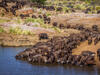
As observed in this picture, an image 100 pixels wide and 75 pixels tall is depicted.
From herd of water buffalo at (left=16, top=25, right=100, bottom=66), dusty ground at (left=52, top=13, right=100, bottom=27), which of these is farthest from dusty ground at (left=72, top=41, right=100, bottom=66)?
dusty ground at (left=52, top=13, right=100, bottom=27)

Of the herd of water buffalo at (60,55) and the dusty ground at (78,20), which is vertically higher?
the herd of water buffalo at (60,55)

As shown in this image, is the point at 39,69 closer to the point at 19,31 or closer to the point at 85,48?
the point at 85,48

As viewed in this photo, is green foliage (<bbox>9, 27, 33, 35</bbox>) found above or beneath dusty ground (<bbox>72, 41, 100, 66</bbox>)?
beneath

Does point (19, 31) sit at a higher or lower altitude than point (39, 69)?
lower

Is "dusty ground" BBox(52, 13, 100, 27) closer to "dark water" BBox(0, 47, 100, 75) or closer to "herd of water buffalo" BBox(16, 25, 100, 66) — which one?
"herd of water buffalo" BBox(16, 25, 100, 66)

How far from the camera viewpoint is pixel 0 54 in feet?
59.4

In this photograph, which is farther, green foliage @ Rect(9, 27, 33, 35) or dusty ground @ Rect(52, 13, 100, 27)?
dusty ground @ Rect(52, 13, 100, 27)

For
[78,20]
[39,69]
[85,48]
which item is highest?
[85,48]

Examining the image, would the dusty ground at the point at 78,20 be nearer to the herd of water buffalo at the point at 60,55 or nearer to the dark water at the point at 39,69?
the herd of water buffalo at the point at 60,55

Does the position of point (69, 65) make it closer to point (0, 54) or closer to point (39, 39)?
point (0, 54)

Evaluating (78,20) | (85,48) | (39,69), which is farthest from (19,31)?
(39,69)

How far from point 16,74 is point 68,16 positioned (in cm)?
2676

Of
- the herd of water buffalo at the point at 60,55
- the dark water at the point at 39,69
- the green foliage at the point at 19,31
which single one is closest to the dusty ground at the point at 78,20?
the green foliage at the point at 19,31

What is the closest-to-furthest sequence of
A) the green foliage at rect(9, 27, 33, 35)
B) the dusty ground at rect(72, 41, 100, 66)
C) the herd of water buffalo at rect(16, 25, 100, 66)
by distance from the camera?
the herd of water buffalo at rect(16, 25, 100, 66)
the dusty ground at rect(72, 41, 100, 66)
the green foliage at rect(9, 27, 33, 35)
